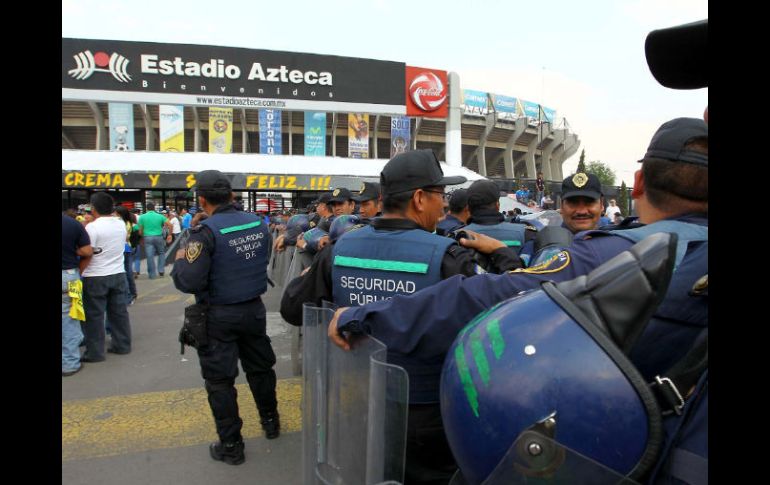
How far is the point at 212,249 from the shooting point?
3316 millimetres

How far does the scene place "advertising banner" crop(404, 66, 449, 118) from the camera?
78.7 feet

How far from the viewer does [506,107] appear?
1747 inches

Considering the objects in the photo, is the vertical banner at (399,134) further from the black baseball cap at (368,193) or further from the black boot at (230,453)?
the black boot at (230,453)

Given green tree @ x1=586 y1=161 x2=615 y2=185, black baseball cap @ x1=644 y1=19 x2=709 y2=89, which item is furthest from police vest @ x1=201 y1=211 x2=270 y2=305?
green tree @ x1=586 y1=161 x2=615 y2=185

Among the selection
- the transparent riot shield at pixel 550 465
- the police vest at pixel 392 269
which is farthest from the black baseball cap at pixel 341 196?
the transparent riot shield at pixel 550 465

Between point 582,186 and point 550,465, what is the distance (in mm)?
3032

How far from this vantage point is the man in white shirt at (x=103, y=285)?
5469mm

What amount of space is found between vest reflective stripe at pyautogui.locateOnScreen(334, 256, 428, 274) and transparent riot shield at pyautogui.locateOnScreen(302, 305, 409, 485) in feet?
0.80

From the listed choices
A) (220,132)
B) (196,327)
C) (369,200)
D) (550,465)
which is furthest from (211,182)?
(220,132)

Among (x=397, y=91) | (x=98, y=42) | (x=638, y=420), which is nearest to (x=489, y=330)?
(x=638, y=420)

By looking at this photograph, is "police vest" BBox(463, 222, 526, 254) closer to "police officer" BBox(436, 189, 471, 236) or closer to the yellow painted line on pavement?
"police officer" BBox(436, 189, 471, 236)

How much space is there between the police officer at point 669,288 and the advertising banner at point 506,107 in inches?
1751

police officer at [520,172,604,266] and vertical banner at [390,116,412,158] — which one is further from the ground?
vertical banner at [390,116,412,158]

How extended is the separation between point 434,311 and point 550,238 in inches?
33.3
